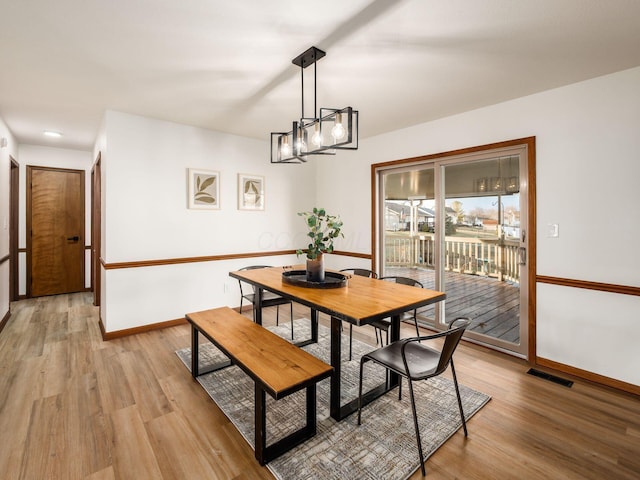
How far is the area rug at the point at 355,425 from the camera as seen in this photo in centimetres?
168

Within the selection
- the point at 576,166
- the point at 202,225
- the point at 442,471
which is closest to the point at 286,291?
the point at 442,471

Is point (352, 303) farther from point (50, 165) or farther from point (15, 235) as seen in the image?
point (50, 165)

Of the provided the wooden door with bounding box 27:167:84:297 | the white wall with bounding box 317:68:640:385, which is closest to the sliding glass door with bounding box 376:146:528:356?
the white wall with bounding box 317:68:640:385

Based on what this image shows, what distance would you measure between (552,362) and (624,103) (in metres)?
2.20

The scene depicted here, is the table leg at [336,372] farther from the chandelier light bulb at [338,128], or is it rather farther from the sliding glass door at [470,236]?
the sliding glass door at [470,236]

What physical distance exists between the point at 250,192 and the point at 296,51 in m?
2.59

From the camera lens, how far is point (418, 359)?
2016 millimetres

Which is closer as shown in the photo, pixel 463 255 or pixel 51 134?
pixel 463 255

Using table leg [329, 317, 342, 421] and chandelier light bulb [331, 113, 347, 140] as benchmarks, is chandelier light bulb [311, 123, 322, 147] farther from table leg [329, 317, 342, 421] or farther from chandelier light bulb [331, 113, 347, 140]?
table leg [329, 317, 342, 421]

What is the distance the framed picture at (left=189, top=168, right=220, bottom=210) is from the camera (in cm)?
401

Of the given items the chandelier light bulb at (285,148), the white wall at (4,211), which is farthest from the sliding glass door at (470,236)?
the white wall at (4,211)

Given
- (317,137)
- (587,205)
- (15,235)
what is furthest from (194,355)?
(15,235)

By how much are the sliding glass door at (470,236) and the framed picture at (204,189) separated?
7.40ft

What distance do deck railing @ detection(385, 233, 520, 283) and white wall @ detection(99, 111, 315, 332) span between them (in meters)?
1.92
